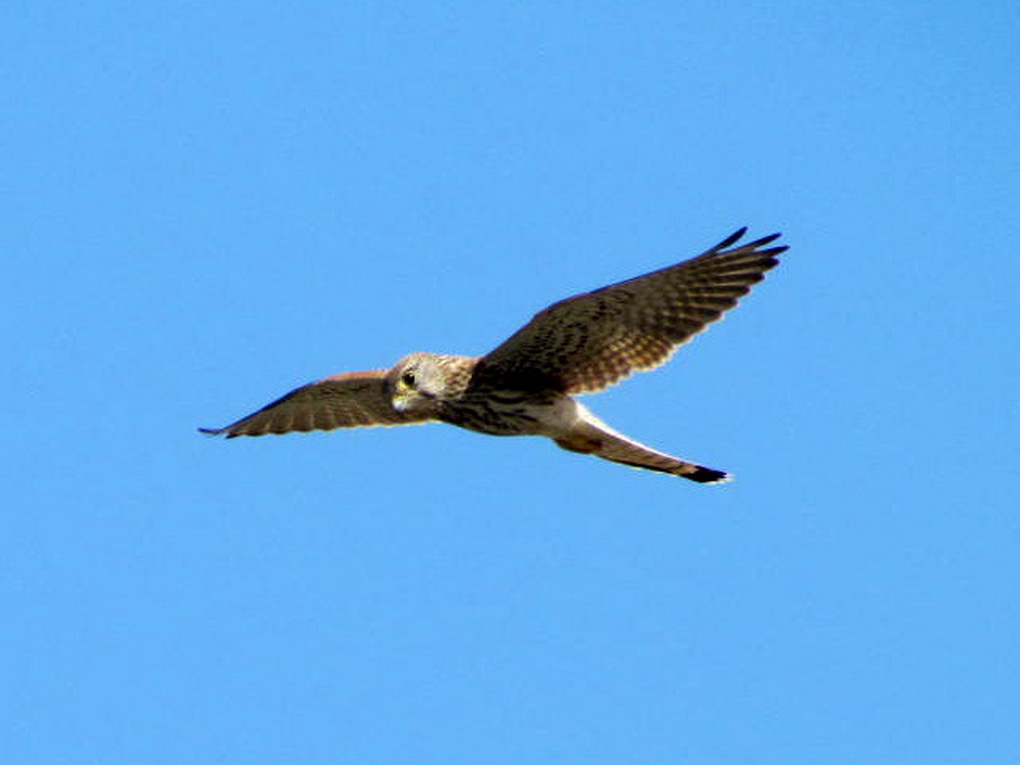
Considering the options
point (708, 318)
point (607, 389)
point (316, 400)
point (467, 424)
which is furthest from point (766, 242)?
point (316, 400)

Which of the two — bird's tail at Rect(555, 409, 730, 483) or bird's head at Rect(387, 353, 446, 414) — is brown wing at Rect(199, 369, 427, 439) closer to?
bird's head at Rect(387, 353, 446, 414)

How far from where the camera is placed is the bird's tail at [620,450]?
1202 cm

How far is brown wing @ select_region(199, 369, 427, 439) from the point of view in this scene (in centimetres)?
1298

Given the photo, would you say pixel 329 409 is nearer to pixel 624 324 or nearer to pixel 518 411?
pixel 518 411

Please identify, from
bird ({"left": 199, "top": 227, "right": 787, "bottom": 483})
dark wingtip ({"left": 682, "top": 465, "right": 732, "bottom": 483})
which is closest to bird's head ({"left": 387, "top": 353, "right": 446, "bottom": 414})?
bird ({"left": 199, "top": 227, "right": 787, "bottom": 483})

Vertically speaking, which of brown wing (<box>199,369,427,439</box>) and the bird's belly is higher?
brown wing (<box>199,369,427,439</box>)

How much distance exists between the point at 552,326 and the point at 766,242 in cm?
131

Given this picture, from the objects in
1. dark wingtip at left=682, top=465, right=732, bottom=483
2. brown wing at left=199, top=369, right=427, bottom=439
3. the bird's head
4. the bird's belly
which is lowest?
dark wingtip at left=682, top=465, right=732, bottom=483

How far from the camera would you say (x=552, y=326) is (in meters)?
11.8

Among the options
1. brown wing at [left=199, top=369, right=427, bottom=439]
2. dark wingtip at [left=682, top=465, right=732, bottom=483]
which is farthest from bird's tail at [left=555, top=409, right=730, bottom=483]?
brown wing at [left=199, top=369, right=427, bottom=439]

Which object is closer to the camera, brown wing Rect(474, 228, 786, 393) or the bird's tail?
brown wing Rect(474, 228, 786, 393)

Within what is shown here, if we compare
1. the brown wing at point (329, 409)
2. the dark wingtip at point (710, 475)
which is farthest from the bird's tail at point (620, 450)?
the brown wing at point (329, 409)

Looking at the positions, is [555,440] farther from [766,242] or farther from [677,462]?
[766,242]

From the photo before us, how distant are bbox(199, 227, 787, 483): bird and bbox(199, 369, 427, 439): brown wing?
44 centimetres
